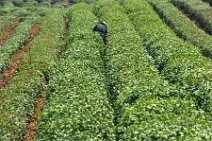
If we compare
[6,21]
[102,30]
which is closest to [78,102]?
[102,30]

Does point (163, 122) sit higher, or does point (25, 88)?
point (163, 122)

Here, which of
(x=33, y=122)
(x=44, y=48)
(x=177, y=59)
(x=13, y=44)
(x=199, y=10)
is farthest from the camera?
(x=199, y=10)

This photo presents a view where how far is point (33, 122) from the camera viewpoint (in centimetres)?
2370

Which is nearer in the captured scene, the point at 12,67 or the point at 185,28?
the point at 12,67

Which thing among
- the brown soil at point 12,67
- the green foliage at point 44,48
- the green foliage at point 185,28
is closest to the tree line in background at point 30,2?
the green foliage at point 44,48

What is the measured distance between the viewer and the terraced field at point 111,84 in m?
17.5

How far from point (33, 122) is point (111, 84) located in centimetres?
531

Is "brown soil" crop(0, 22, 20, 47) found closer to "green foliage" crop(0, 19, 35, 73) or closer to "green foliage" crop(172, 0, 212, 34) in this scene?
"green foliage" crop(0, 19, 35, 73)

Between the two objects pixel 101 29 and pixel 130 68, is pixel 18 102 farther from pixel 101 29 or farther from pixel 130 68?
pixel 101 29

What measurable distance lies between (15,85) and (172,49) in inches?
450

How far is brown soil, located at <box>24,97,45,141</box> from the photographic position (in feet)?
72.7

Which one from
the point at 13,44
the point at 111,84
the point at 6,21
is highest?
the point at 111,84

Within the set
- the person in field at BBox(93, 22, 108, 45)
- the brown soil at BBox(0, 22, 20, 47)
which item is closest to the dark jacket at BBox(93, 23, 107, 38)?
the person in field at BBox(93, 22, 108, 45)

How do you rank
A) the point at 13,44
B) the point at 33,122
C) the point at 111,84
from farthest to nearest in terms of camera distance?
the point at 13,44 < the point at 111,84 < the point at 33,122
